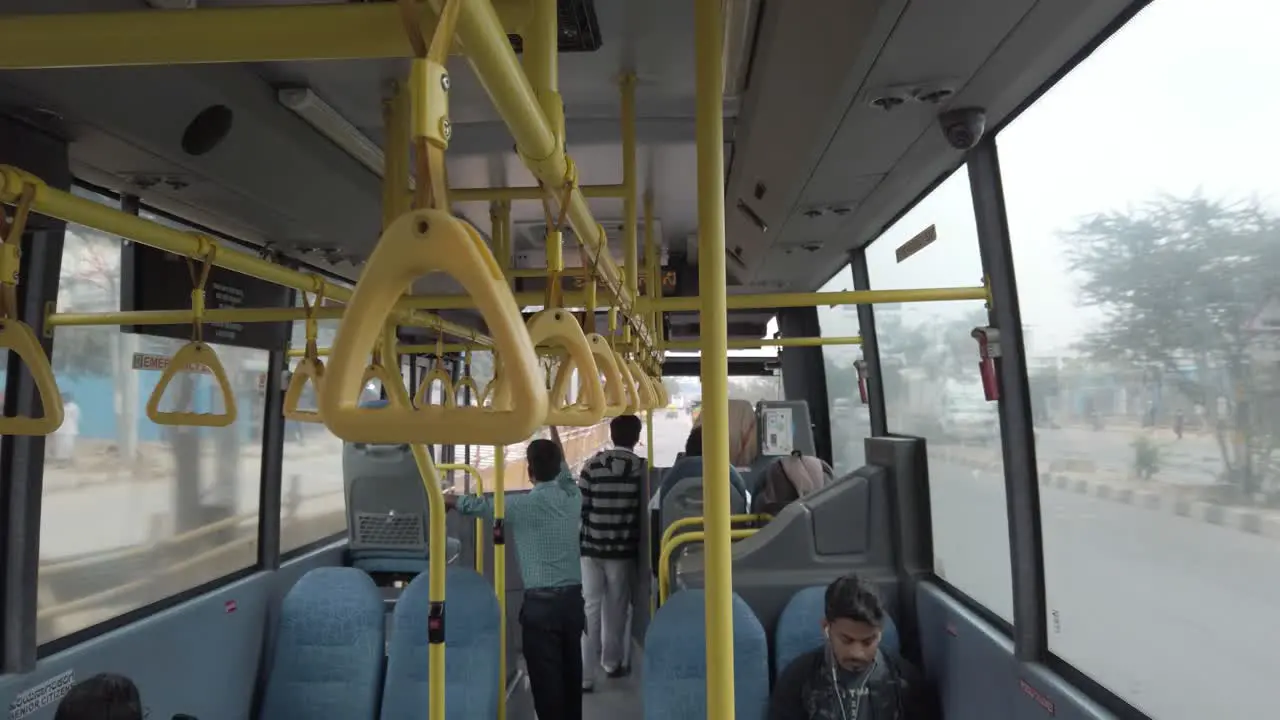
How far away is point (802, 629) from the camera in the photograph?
3.18m

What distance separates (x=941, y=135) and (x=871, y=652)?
5.34ft

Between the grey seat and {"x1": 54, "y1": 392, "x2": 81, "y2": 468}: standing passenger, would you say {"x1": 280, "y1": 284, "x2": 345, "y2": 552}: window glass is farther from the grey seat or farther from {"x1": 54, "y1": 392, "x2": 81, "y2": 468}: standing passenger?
{"x1": 54, "y1": 392, "x2": 81, "y2": 468}: standing passenger

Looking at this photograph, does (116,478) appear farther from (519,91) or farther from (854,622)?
(519,91)

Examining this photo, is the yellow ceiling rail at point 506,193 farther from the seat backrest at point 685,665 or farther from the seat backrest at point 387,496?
the seat backrest at point 387,496

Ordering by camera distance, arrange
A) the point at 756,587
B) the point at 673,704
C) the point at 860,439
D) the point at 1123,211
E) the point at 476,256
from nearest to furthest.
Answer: the point at 476,256, the point at 1123,211, the point at 673,704, the point at 756,587, the point at 860,439

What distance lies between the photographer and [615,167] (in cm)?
345

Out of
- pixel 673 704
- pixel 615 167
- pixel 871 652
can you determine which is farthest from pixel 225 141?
pixel 871 652

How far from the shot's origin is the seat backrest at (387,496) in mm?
4594

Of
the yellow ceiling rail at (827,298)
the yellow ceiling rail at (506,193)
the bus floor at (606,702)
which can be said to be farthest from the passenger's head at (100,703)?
the bus floor at (606,702)

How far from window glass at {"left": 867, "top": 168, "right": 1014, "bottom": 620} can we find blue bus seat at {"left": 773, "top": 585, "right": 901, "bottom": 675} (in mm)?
362

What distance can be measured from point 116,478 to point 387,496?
1710 millimetres

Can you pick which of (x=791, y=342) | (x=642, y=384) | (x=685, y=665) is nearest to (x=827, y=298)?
(x=642, y=384)

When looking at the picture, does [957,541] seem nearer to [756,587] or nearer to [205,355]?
[756,587]

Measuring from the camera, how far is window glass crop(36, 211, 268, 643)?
2721mm
